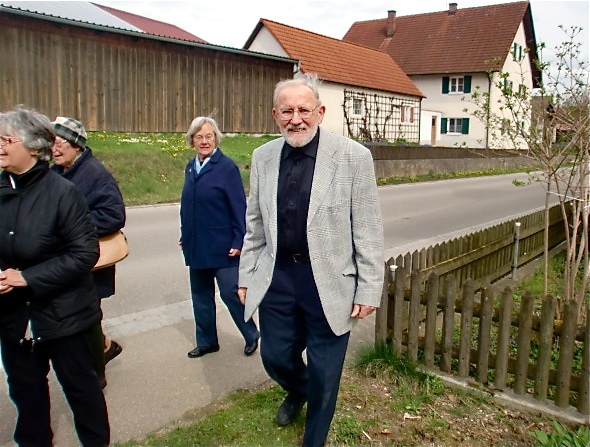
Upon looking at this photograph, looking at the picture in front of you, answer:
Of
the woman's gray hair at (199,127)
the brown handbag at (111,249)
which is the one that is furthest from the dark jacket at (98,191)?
the woman's gray hair at (199,127)

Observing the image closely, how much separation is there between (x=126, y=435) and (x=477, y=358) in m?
2.42

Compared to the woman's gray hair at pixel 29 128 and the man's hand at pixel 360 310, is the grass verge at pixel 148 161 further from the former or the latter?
the man's hand at pixel 360 310

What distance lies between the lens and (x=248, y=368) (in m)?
4.42

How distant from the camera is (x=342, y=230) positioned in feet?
9.82

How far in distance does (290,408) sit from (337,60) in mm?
29751

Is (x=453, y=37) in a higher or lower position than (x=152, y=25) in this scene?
higher

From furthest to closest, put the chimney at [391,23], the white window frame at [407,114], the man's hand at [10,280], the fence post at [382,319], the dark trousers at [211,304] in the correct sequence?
the chimney at [391,23], the white window frame at [407,114], the dark trousers at [211,304], the fence post at [382,319], the man's hand at [10,280]

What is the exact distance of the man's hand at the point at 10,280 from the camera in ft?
8.87

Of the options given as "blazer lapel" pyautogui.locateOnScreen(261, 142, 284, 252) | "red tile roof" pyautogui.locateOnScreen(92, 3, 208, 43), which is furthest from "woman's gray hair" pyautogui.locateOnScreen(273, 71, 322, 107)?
"red tile roof" pyautogui.locateOnScreen(92, 3, 208, 43)

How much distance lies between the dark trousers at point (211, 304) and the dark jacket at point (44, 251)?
5.65ft

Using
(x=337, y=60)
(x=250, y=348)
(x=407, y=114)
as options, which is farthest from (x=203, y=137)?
(x=407, y=114)

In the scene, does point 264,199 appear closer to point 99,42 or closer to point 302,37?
point 99,42

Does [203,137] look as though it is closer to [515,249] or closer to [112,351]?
[112,351]

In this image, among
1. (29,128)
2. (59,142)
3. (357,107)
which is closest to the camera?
(29,128)
